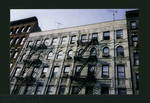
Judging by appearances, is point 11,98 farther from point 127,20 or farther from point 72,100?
point 127,20

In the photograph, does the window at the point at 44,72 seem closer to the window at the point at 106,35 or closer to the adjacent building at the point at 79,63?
the adjacent building at the point at 79,63

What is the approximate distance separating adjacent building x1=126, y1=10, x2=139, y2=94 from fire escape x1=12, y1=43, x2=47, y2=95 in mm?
12743

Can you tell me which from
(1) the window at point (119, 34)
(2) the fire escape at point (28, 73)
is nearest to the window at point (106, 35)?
(1) the window at point (119, 34)

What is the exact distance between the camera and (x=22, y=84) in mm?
16844

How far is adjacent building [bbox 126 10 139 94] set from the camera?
498 inches

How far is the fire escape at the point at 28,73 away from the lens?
54.4 feet

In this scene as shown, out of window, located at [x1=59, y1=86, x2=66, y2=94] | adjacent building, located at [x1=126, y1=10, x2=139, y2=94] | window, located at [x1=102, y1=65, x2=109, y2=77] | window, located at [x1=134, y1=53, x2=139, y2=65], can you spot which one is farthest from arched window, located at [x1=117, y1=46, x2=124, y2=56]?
window, located at [x1=59, y1=86, x2=66, y2=94]

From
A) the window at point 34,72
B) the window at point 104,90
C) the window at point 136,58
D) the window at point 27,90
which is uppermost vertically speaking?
the window at point 136,58

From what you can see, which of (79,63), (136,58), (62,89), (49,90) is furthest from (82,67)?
(136,58)

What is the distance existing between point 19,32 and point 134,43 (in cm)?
2314

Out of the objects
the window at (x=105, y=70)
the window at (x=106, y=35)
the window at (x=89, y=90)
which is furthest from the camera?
the window at (x=106, y=35)

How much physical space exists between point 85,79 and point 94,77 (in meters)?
1.11

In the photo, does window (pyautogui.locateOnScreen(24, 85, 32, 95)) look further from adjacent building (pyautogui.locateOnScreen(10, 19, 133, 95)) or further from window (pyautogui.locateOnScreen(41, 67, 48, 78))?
window (pyautogui.locateOnScreen(41, 67, 48, 78))

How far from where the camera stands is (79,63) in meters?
16.0
